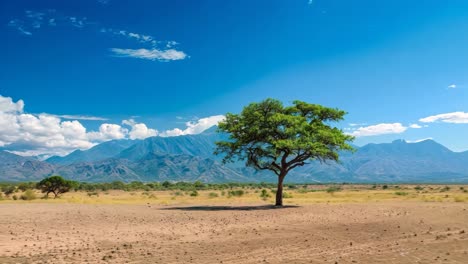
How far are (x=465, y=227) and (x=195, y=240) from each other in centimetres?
1457

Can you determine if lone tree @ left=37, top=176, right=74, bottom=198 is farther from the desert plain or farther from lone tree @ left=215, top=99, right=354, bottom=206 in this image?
the desert plain

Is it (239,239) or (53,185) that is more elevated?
(53,185)

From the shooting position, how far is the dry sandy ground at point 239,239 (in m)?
15.4

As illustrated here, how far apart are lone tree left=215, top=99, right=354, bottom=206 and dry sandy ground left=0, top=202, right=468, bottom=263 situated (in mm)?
12355

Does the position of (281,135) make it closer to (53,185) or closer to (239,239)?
(239,239)

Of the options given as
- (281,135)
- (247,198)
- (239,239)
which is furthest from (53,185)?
(239,239)

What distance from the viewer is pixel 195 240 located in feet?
65.7

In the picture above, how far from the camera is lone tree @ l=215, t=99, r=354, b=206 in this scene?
40.4 m

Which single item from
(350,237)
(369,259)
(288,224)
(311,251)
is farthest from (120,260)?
(288,224)

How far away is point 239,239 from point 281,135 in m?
23.2

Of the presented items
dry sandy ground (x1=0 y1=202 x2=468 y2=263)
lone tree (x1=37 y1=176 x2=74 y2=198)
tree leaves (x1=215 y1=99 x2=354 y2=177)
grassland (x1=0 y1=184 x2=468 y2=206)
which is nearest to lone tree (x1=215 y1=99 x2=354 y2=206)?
tree leaves (x1=215 y1=99 x2=354 y2=177)

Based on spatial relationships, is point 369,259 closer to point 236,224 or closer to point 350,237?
point 350,237

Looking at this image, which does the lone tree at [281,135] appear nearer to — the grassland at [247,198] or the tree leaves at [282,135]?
the tree leaves at [282,135]

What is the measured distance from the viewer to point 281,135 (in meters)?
42.3
